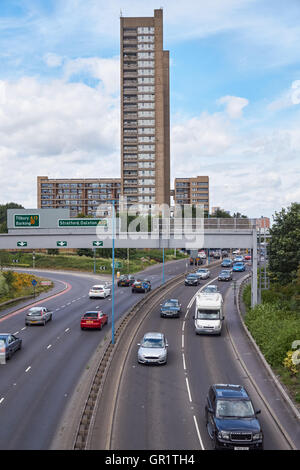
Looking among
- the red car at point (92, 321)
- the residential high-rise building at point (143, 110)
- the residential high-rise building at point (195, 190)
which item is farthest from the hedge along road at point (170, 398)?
the residential high-rise building at point (195, 190)

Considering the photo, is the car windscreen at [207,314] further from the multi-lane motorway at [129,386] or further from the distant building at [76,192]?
the distant building at [76,192]

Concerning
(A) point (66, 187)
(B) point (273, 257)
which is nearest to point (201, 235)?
(B) point (273, 257)

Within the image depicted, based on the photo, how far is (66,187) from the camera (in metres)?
147

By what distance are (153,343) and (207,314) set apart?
328 inches

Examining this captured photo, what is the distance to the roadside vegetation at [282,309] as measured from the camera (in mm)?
23052

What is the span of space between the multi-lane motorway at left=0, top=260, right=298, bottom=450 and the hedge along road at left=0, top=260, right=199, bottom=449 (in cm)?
3

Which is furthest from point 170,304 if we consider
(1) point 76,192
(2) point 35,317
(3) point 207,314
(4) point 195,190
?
(4) point 195,190

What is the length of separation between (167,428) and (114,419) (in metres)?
2.17

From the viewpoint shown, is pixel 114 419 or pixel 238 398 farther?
pixel 114 419

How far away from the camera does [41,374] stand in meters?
22.2

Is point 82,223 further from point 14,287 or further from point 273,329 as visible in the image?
point 14,287

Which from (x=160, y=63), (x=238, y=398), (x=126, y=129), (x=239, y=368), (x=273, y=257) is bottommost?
(x=239, y=368)

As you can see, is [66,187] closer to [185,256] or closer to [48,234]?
[185,256]

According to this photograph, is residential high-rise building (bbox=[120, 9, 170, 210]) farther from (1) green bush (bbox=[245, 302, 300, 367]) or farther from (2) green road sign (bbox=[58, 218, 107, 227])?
(1) green bush (bbox=[245, 302, 300, 367])
